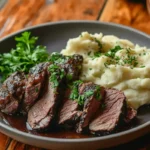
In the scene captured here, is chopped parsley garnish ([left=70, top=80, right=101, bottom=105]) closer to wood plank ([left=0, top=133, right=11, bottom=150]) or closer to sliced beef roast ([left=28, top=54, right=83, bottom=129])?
sliced beef roast ([left=28, top=54, right=83, bottom=129])

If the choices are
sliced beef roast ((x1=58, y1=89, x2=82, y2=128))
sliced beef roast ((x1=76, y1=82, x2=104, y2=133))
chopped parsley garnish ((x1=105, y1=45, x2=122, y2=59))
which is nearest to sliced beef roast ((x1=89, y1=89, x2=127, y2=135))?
sliced beef roast ((x1=76, y1=82, x2=104, y2=133))

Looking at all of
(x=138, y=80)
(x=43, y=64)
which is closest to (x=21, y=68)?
(x=43, y=64)

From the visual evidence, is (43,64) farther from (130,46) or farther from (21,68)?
(130,46)

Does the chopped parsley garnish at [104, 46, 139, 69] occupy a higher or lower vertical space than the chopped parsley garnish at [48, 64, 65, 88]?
lower

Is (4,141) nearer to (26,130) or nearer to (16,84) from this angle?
(26,130)

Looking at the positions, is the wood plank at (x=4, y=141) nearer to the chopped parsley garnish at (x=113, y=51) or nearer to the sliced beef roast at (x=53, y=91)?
the sliced beef roast at (x=53, y=91)
